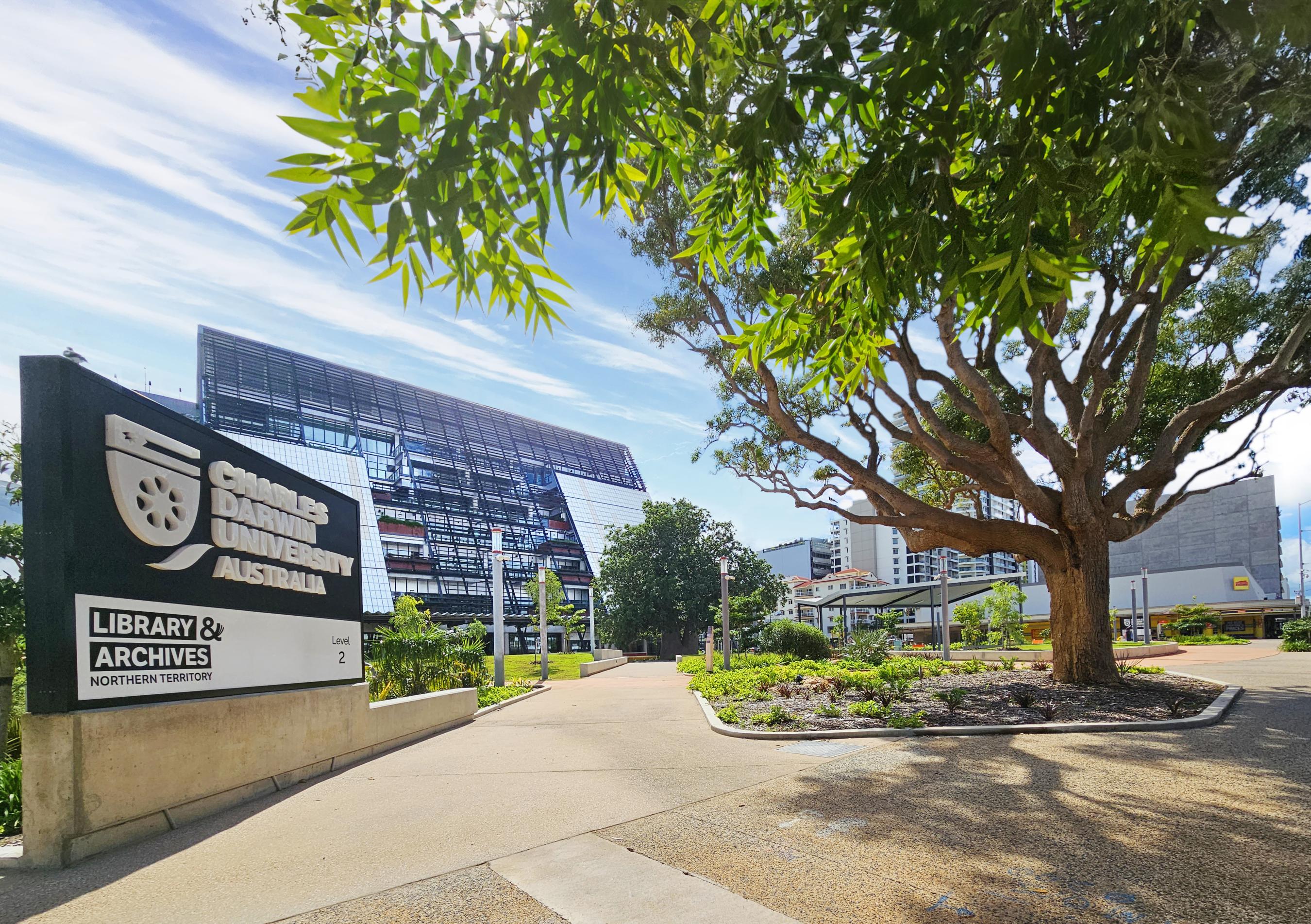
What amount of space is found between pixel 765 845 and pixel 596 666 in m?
28.0

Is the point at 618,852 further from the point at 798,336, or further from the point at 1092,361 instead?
the point at 1092,361

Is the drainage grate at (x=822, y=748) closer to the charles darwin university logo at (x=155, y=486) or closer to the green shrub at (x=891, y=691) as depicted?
the green shrub at (x=891, y=691)

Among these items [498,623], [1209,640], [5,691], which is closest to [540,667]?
[498,623]

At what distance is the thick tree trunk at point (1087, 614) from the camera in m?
13.1

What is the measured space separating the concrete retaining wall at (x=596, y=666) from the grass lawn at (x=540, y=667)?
0.35 meters

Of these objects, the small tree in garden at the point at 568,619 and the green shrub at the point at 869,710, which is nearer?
the green shrub at the point at 869,710

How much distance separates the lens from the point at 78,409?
595 centimetres

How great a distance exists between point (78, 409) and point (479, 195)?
4.41 meters

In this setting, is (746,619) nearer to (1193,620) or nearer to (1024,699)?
(1024,699)

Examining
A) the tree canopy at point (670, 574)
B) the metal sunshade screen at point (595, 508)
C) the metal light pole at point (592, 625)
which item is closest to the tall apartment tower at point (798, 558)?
the metal sunshade screen at point (595, 508)

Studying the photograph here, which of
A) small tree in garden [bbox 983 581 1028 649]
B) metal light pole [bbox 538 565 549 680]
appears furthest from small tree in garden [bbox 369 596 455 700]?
small tree in garden [bbox 983 581 1028 649]

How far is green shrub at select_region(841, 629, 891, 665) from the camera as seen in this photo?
21.9 meters

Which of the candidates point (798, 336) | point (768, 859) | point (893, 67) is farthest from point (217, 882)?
point (893, 67)

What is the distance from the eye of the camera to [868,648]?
77.3ft
